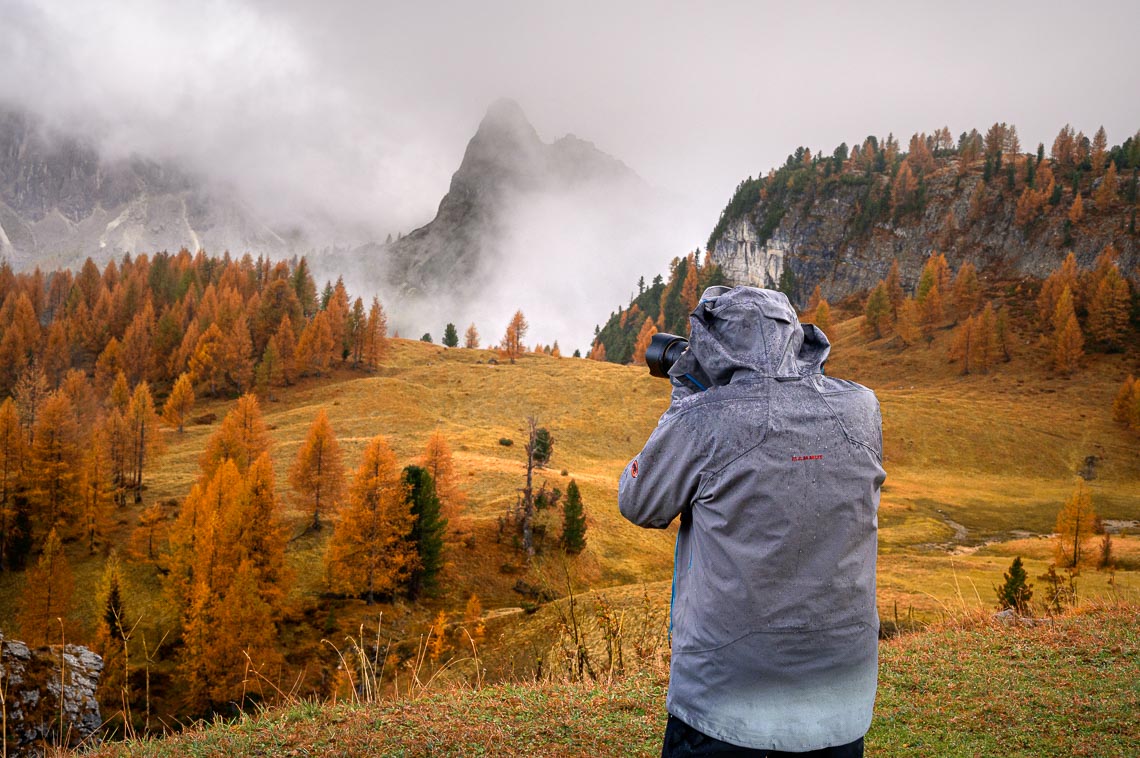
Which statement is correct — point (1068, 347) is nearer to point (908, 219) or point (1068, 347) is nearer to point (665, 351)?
point (908, 219)

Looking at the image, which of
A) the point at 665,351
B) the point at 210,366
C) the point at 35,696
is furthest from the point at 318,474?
the point at 210,366

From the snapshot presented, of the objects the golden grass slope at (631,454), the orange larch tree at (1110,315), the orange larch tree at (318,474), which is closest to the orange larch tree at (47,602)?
the golden grass slope at (631,454)

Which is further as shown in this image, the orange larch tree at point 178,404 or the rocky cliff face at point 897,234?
the rocky cliff face at point 897,234

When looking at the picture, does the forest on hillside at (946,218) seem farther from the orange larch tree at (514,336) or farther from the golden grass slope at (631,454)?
the orange larch tree at (514,336)

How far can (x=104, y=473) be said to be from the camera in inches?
1508

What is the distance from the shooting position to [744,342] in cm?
238

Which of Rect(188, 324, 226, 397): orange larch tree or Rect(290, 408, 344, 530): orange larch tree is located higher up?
Rect(188, 324, 226, 397): orange larch tree

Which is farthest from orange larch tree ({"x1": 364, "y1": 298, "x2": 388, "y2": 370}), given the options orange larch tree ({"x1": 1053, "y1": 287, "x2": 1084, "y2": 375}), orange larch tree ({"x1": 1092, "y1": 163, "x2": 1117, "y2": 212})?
orange larch tree ({"x1": 1092, "y1": 163, "x2": 1117, "y2": 212})

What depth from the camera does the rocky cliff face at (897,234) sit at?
123188 mm

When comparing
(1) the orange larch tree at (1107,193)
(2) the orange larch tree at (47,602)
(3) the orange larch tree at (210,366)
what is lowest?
(2) the orange larch tree at (47,602)

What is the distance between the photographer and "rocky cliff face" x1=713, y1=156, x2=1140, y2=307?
123 m

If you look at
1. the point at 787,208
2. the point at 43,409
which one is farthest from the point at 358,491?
the point at 787,208

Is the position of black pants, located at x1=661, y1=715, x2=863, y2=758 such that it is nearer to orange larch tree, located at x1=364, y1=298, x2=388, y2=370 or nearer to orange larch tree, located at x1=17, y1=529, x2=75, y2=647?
orange larch tree, located at x1=17, y1=529, x2=75, y2=647

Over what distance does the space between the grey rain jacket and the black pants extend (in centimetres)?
4
